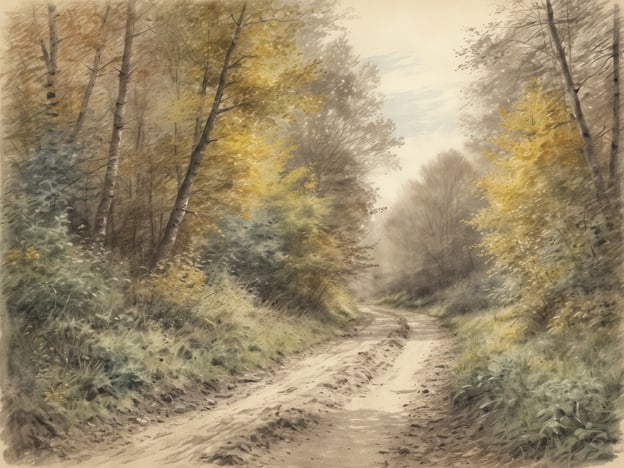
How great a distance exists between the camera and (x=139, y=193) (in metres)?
10.1

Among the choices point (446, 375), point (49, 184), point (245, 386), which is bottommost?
point (446, 375)

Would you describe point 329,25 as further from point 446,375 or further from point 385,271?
point 385,271

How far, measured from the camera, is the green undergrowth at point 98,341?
5.62m

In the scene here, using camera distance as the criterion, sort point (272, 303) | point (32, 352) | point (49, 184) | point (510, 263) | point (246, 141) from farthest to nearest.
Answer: point (272, 303) → point (246, 141) → point (510, 263) → point (49, 184) → point (32, 352)

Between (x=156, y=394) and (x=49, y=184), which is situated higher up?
(x=49, y=184)

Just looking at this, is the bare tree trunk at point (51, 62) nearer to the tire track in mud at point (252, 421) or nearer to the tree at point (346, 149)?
the tire track in mud at point (252, 421)

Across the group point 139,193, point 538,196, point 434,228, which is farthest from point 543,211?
point 434,228

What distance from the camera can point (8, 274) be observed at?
619 cm

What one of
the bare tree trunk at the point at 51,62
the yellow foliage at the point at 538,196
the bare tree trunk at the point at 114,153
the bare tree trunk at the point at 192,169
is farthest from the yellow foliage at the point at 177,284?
the yellow foliage at the point at 538,196

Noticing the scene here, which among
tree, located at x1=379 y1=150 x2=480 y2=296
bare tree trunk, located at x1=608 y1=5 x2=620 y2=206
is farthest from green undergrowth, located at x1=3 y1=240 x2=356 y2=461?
tree, located at x1=379 y1=150 x2=480 y2=296

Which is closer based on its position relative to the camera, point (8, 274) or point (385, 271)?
point (8, 274)

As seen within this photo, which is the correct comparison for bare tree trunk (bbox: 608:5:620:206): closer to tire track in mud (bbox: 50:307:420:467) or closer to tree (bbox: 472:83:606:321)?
tree (bbox: 472:83:606:321)

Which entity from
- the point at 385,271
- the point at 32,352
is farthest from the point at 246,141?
the point at 385,271

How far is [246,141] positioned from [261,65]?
1.54 meters
